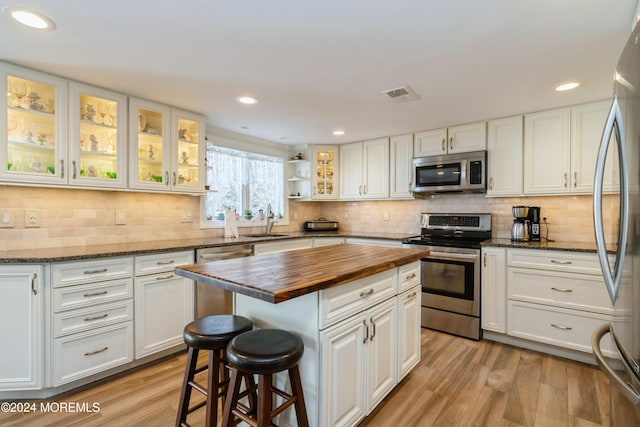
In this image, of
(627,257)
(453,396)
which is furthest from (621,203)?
(453,396)

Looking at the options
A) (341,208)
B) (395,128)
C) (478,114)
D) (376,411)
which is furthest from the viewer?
(341,208)

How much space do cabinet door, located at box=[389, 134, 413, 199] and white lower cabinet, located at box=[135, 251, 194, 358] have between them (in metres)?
2.65

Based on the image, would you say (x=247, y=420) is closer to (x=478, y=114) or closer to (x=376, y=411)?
(x=376, y=411)

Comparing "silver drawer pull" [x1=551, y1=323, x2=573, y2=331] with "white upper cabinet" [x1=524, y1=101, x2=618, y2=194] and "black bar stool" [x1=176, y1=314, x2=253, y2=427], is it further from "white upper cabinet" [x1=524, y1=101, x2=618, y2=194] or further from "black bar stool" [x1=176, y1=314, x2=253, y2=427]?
"black bar stool" [x1=176, y1=314, x2=253, y2=427]

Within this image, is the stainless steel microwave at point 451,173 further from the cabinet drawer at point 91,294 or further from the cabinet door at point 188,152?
the cabinet drawer at point 91,294

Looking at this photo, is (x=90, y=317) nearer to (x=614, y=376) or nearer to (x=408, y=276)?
(x=408, y=276)

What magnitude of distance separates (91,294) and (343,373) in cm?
188

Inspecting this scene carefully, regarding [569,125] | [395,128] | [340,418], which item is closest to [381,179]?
[395,128]

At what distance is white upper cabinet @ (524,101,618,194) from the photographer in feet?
9.22

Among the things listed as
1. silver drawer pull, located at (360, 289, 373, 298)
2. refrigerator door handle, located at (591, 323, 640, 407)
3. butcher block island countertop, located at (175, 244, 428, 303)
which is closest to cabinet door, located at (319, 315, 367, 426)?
silver drawer pull, located at (360, 289, 373, 298)

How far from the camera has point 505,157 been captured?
3264 mm

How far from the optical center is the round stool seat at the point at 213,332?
1.48m

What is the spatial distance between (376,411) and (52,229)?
2830 millimetres

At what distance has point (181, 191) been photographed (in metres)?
3.09
